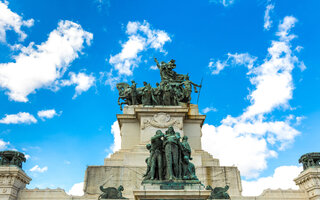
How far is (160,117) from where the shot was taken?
69.5 ft

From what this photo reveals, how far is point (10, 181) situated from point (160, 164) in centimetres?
1125

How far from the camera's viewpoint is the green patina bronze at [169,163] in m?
10.7

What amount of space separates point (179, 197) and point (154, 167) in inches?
58.8

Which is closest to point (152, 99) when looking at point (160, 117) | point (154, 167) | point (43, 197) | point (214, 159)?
point (160, 117)

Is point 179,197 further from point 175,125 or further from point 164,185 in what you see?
point 175,125

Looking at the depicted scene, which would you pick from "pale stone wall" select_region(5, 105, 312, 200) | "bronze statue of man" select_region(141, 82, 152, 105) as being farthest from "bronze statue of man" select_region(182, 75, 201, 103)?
"bronze statue of man" select_region(141, 82, 152, 105)

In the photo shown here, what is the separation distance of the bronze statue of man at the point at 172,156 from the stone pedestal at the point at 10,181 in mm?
11168

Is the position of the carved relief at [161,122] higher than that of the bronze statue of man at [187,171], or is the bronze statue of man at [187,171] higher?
the carved relief at [161,122]

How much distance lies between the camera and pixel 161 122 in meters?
21.0

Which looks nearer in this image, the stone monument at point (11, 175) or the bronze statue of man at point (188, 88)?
the stone monument at point (11, 175)

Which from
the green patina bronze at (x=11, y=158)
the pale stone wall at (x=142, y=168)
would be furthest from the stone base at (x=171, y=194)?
the green patina bronze at (x=11, y=158)

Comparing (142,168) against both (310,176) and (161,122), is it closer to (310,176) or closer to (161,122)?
(161,122)

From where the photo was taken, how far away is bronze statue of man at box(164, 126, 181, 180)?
35.4 ft

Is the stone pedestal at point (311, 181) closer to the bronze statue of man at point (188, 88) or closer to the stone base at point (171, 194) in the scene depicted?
the bronze statue of man at point (188, 88)
